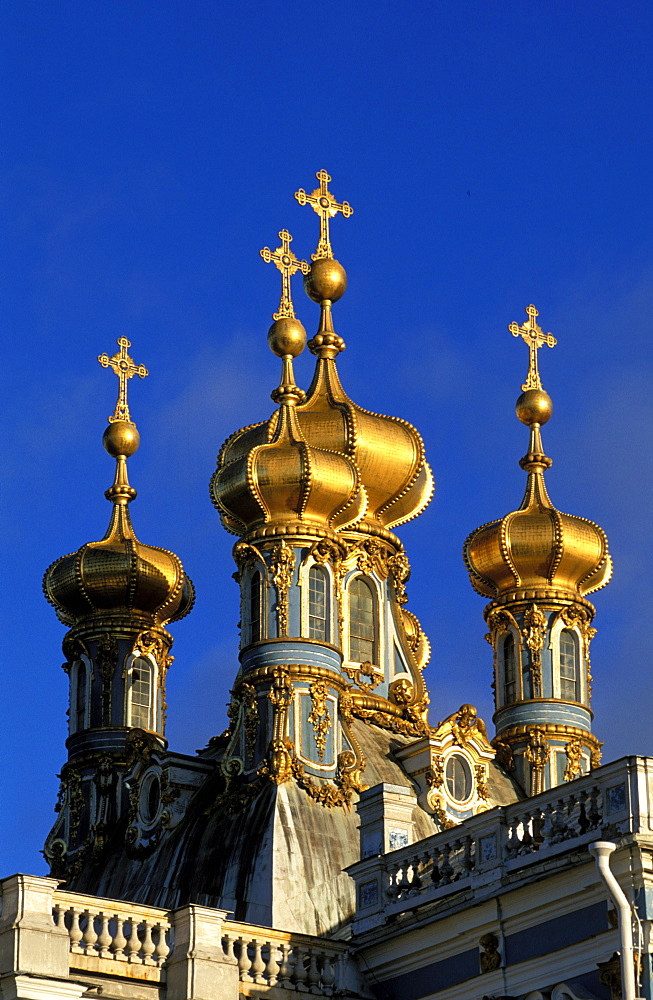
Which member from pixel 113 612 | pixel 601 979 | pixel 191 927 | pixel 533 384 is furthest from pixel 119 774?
pixel 601 979

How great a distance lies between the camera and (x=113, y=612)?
123ft

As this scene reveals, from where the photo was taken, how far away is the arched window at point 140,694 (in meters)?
37.3

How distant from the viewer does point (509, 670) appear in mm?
Result: 37062

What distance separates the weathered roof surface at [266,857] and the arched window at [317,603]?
1.61 metres

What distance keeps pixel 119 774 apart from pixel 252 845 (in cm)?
606

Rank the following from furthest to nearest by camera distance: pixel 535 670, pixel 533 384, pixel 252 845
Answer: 1. pixel 533 384
2. pixel 535 670
3. pixel 252 845

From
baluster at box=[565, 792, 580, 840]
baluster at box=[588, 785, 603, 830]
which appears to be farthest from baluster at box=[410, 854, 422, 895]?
baluster at box=[588, 785, 603, 830]

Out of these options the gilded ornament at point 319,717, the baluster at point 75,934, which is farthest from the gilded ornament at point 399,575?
the baluster at point 75,934

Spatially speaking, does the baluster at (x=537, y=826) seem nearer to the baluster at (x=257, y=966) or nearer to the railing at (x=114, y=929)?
the baluster at (x=257, y=966)

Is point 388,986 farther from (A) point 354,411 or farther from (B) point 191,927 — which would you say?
(A) point 354,411

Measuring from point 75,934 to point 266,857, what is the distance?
5895 millimetres

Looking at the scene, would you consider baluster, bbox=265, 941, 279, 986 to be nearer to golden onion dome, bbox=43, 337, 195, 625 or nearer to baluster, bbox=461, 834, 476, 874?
baluster, bbox=461, 834, 476, 874

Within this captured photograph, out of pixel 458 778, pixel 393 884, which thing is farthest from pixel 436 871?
pixel 458 778

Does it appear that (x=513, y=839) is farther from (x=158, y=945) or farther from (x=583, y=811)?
(x=158, y=945)
